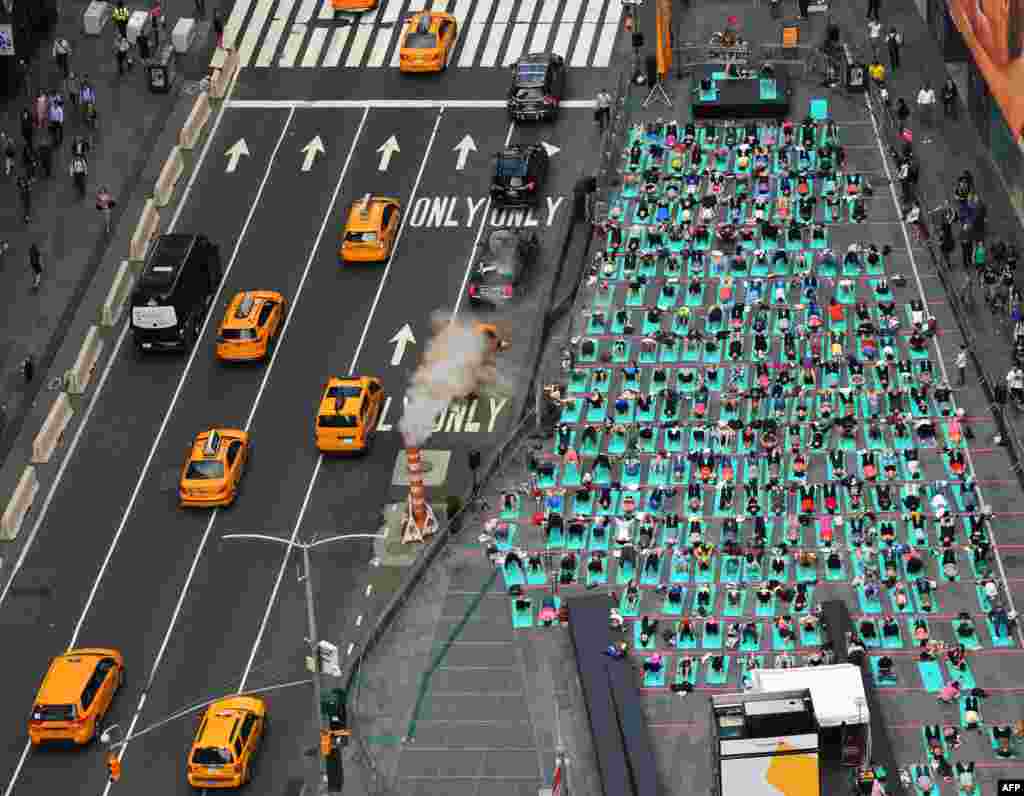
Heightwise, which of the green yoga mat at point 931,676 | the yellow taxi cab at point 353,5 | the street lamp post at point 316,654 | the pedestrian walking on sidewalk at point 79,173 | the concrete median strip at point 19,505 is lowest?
the street lamp post at point 316,654

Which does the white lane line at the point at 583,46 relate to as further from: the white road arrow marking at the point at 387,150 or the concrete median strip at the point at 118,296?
the concrete median strip at the point at 118,296

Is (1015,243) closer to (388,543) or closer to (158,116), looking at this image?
(388,543)

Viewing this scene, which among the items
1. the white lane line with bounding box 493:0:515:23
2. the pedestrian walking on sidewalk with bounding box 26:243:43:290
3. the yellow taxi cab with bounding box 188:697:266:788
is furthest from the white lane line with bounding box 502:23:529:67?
the yellow taxi cab with bounding box 188:697:266:788

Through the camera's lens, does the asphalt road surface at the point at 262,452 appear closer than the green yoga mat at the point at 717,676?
No

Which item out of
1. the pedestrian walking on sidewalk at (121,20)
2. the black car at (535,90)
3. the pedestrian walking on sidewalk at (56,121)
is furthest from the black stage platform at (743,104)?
the pedestrian walking on sidewalk at (56,121)

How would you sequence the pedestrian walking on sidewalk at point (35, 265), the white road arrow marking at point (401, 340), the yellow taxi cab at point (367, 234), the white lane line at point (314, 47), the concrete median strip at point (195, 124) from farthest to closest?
the white lane line at point (314, 47) → the concrete median strip at point (195, 124) → the yellow taxi cab at point (367, 234) → the pedestrian walking on sidewalk at point (35, 265) → the white road arrow marking at point (401, 340)

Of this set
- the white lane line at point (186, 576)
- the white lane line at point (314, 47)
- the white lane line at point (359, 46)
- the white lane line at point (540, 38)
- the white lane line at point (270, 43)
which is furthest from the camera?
the white lane line at point (270, 43)

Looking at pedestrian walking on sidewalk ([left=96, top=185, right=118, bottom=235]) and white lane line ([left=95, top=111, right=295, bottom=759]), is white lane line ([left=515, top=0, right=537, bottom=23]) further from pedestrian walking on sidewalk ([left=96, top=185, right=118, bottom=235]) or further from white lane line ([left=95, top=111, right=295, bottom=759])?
pedestrian walking on sidewalk ([left=96, top=185, right=118, bottom=235])

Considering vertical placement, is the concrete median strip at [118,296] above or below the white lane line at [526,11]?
below
